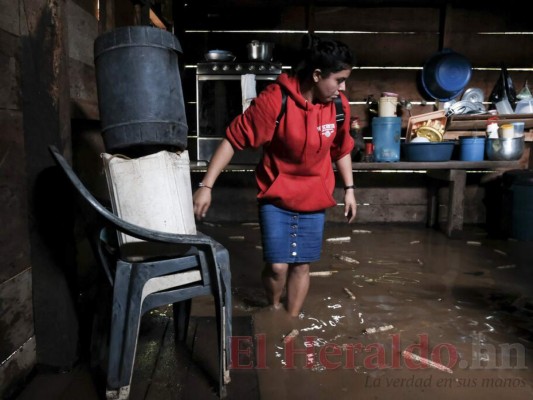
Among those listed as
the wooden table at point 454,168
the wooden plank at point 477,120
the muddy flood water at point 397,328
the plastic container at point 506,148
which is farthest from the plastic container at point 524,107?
the muddy flood water at point 397,328

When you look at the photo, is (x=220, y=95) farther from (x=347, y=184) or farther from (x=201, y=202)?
(x=201, y=202)

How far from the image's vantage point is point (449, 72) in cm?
660

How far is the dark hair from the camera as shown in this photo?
258cm

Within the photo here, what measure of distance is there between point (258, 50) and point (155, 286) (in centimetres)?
484

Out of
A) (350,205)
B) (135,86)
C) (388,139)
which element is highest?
(135,86)

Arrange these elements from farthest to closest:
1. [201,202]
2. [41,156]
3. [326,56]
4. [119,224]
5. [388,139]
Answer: [388,139]
[326,56]
[201,202]
[41,156]
[119,224]

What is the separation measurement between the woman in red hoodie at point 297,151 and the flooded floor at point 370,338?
1.48 ft

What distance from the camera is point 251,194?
6945 mm

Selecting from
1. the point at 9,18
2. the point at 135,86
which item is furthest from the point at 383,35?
the point at 9,18

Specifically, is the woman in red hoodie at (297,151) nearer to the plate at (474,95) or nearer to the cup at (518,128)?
the cup at (518,128)

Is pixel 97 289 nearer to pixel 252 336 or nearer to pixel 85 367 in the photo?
pixel 85 367

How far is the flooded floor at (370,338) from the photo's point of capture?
7.55ft

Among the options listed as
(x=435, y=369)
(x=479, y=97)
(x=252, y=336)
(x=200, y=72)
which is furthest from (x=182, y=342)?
(x=479, y=97)

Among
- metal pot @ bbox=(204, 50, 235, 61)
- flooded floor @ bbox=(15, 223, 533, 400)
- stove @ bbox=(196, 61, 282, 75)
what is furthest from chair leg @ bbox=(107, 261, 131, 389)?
metal pot @ bbox=(204, 50, 235, 61)
